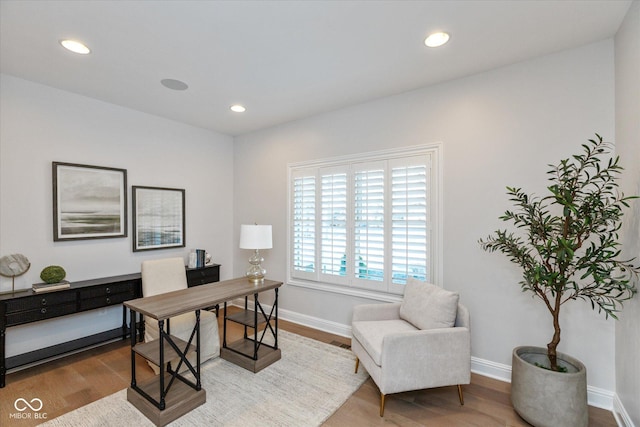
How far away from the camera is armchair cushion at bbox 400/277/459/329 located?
246 cm

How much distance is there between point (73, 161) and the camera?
3303 millimetres

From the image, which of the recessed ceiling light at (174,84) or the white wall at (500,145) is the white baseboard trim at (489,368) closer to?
the white wall at (500,145)

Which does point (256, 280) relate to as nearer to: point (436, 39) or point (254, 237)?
point (254, 237)

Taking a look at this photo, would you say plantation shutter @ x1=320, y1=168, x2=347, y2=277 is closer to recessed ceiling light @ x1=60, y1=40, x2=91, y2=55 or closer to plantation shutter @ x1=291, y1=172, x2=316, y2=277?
plantation shutter @ x1=291, y1=172, x2=316, y2=277

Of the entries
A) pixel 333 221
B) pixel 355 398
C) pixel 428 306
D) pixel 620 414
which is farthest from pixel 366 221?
pixel 620 414

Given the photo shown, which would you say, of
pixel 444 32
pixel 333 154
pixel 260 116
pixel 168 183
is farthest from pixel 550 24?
pixel 168 183

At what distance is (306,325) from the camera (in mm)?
4043

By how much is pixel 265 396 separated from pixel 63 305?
7.01 feet

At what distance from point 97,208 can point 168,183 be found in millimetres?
929

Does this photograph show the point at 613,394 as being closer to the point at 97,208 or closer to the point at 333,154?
the point at 333,154

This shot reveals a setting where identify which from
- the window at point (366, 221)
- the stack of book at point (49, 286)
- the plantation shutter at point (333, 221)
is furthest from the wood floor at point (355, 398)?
the plantation shutter at point (333, 221)

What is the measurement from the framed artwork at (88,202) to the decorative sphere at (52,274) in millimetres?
337

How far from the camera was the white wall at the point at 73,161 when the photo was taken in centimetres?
292

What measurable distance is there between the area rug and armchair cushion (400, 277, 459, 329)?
28.3 inches
